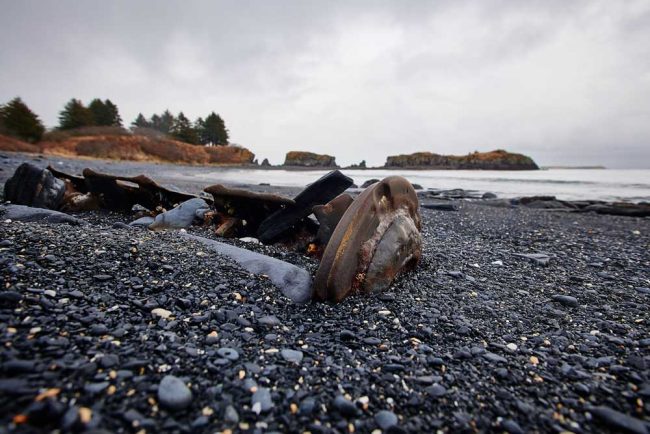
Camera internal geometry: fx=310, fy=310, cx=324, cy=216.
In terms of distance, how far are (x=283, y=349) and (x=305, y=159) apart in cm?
8269

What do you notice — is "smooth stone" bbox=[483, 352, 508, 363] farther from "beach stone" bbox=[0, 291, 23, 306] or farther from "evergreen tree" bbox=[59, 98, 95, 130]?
"evergreen tree" bbox=[59, 98, 95, 130]

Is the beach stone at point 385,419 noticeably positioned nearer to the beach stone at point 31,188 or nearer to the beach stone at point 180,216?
the beach stone at point 180,216

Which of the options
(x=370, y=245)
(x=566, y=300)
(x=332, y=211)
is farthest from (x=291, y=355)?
(x=566, y=300)

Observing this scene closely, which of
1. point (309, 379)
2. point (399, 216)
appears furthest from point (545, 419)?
point (399, 216)

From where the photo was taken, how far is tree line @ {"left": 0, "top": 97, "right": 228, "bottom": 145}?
3484 cm

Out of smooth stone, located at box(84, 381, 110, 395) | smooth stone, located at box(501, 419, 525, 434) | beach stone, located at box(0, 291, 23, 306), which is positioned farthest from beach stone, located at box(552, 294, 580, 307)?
beach stone, located at box(0, 291, 23, 306)

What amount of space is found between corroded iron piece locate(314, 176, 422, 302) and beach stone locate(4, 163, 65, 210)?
4.87 meters

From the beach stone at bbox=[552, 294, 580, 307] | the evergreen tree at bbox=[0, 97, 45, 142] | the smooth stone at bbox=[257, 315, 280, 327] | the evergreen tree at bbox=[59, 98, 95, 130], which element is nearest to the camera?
the smooth stone at bbox=[257, 315, 280, 327]

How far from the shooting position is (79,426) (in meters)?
0.99

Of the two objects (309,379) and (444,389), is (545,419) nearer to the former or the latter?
(444,389)

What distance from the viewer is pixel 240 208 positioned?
4.05 meters

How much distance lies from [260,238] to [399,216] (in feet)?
5.74

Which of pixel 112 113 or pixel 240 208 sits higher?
pixel 112 113

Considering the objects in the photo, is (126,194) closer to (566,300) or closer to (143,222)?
(143,222)
